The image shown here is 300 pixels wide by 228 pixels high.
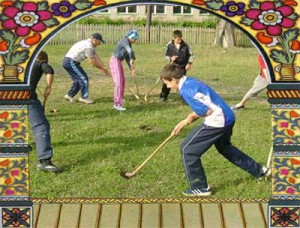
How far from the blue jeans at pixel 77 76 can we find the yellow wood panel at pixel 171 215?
6.94 metres

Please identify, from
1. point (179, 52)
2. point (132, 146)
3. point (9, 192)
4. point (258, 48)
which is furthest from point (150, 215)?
point (179, 52)

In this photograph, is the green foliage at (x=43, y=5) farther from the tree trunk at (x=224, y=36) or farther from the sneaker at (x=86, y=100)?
the tree trunk at (x=224, y=36)

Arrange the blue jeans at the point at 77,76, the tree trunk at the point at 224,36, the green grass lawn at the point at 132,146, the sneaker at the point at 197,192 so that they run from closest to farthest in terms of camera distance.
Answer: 1. the sneaker at the point at 197,192
2. the green grass lawn at the point at 132,146
3. the blue jeans at the point at 77,76
4. the tree trunk at the point at 224,36

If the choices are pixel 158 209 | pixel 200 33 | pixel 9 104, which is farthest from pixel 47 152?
pixel 200 33

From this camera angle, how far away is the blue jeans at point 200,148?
28.9 feet

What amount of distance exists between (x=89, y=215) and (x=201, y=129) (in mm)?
1636

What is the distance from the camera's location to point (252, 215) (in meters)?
8.10

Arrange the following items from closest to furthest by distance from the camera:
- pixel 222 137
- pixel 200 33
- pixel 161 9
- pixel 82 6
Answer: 1. pixel 82 6
2. pixel 222 137
3. pixel 200 33
4. pixel 161 9

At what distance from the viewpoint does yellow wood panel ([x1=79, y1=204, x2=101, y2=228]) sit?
26.0ft

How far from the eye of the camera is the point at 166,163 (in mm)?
10508

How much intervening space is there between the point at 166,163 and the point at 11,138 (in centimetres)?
368

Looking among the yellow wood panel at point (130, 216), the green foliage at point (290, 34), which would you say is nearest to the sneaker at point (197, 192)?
the yellow wood panel at point (130, 216)

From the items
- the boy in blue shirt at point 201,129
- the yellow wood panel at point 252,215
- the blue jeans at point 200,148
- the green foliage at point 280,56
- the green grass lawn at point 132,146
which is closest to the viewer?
the green foliage at point 280,56

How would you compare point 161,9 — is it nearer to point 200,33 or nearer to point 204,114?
point 200,33
